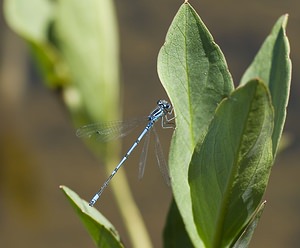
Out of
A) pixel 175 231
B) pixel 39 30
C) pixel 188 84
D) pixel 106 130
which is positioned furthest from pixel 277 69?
pixel 39 30

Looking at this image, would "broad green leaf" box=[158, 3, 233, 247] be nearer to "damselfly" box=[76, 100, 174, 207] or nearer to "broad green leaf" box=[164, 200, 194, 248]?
"broad green leaf" box=[164, 200, 194, 248]

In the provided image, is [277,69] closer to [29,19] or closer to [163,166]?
[163,166]

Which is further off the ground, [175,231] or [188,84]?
[188,84]

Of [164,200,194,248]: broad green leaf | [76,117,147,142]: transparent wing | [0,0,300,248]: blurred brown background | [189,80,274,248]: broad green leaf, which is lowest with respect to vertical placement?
[164,200,194,248]: broad green leaf

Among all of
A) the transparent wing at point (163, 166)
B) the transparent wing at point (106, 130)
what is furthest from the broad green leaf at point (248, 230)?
the transparent wing at point (106, 130)

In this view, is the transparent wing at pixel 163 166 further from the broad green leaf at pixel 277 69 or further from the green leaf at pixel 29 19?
the green leaf at pixel 29 19

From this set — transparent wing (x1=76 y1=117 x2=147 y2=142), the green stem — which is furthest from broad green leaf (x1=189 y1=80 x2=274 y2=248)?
transparent wing (x1=76 y1=117 x2=147 y2=142)

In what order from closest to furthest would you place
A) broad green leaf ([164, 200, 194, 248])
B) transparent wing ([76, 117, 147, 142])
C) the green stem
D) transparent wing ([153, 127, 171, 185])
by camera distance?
broad green leaf ([164, 200, 194, 248]) → transparent wing ([153, 127, 171, 185]) → the green stem → transparent wing ([76, 117, 147, 142])
